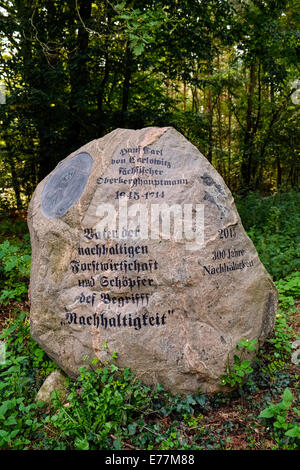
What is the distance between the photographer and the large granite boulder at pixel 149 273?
2.87 metres

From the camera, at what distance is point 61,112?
590 centimetres

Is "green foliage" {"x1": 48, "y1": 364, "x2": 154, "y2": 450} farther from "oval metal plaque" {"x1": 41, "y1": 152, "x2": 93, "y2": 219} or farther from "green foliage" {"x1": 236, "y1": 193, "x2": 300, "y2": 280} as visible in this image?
"green foliage" {"x1": 236, "y1": 193, "x2": 300, "y2": 280}

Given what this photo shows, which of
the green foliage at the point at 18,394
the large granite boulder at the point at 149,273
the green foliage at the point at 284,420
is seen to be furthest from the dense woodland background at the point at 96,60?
the green foliage at the point at 284,420

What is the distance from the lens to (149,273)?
2.92 metres

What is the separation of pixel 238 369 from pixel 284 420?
49 cm

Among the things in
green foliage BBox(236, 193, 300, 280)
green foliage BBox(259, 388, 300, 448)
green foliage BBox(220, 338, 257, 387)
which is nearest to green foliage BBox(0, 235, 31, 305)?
green foliage BBox(220, 338, 257, 387)

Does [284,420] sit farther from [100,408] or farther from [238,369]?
[100,408]

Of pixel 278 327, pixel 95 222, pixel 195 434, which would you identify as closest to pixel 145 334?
pixel 195 434

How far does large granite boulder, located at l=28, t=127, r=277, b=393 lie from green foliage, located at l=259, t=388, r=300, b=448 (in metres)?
0.49

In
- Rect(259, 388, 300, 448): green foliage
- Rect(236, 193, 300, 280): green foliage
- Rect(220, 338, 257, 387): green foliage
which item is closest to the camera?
Rect(259, 388, 300, 448): green foliage

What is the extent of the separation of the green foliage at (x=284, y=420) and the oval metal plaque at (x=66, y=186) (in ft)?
7.64

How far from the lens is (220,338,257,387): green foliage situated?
2.80 metres

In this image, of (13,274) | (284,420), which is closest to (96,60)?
(13,274)
